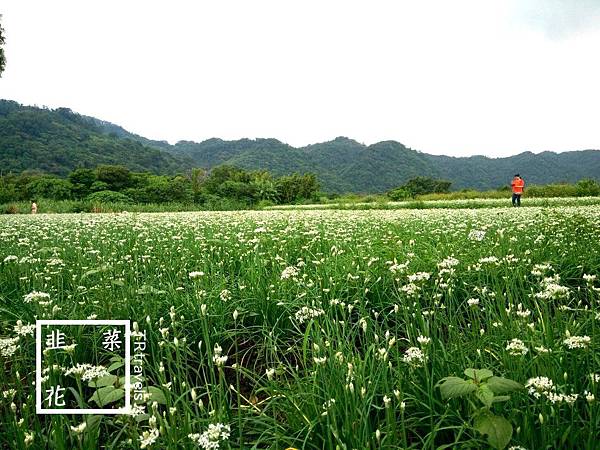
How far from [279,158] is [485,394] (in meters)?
117

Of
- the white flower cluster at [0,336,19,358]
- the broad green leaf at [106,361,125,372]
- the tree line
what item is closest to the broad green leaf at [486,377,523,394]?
the broad green leaf at [106,361,125,372]

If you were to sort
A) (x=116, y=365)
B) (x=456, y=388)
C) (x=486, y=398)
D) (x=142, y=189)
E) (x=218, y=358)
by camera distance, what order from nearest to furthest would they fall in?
(x=486, y=398) → (x=456, y=388) → (x=218, y=358) → (x=116, y=365) → (x=142, y=189)

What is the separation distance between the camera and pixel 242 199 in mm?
56156

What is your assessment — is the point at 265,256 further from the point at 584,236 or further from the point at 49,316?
the point at 584,236

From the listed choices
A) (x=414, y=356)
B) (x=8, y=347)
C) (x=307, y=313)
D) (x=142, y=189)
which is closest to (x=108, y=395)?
(x=8, y=347)

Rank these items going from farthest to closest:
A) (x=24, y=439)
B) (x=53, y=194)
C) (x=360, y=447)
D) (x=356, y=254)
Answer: (x=53, y=194) < (x=356, y=254) < (x=24, y=439) < (x=360, y=447)

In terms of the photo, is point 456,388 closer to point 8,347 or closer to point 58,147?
point 8,347

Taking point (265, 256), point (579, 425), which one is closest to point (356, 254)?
point (265, 256)

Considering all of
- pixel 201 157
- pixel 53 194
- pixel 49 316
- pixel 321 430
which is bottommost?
pixel 321 430

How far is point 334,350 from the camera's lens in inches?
99.7

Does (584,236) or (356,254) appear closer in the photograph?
(356,254)

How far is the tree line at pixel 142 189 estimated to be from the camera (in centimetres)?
5156

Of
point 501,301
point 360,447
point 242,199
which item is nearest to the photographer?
point 360,447

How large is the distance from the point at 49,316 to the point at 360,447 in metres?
2.71
